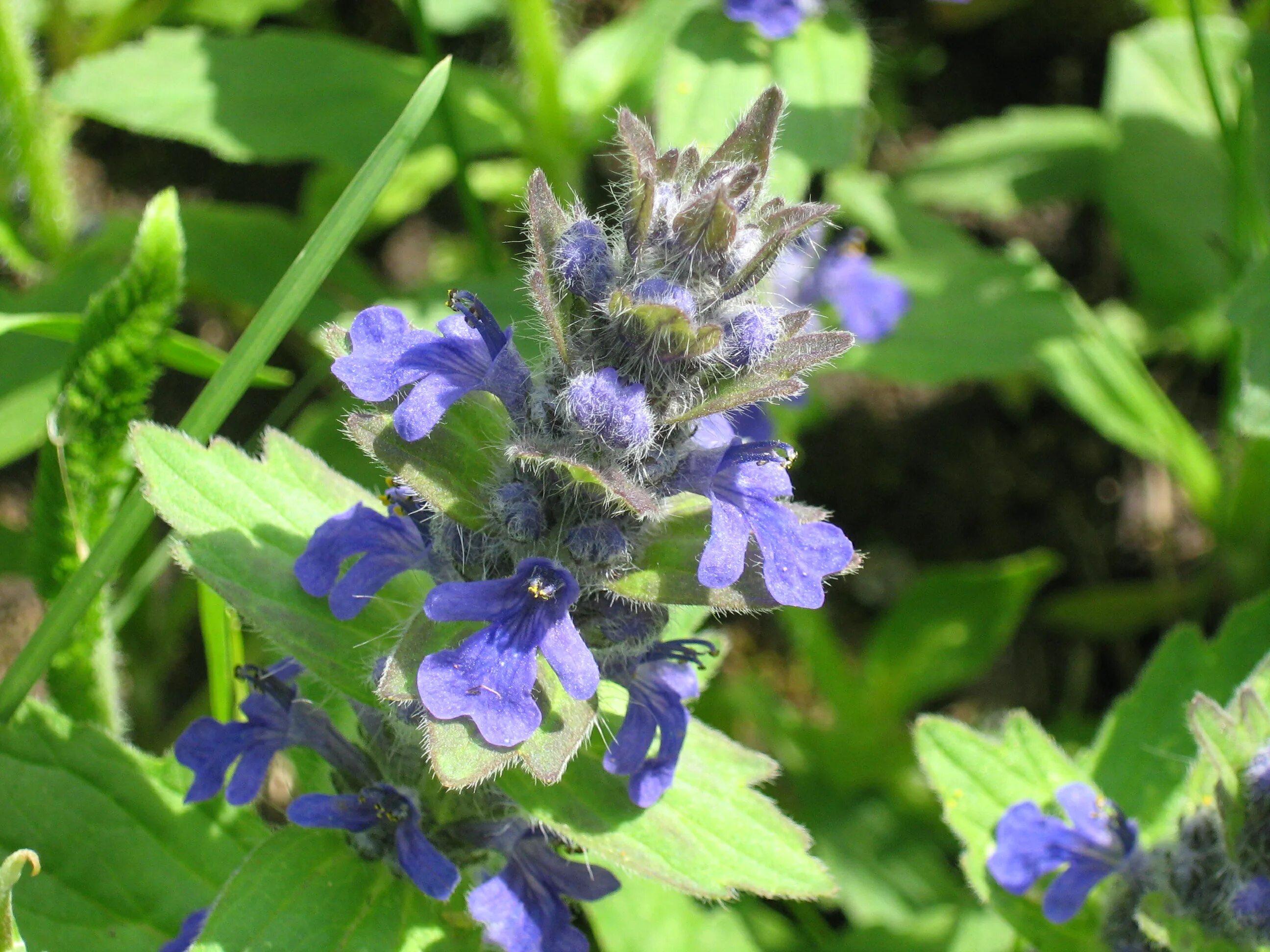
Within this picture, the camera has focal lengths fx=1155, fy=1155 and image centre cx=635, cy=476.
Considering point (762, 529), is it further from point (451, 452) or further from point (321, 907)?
point (321, 907)

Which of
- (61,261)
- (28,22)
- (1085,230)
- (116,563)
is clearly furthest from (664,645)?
(1085,230)

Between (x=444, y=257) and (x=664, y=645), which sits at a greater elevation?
(x=664, y=645)

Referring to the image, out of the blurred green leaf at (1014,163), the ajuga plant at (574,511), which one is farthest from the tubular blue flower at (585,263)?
the blurred green leaf at (1014,163)

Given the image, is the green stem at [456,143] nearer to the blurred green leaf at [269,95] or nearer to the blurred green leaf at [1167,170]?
the blurred green leaf at [269,95]

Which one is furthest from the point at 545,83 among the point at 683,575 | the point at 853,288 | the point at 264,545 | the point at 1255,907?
the point at 1255,907

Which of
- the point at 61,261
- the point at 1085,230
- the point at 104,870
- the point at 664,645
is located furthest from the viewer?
the point at 1085,230

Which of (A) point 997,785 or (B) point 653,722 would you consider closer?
(B) point 653,722

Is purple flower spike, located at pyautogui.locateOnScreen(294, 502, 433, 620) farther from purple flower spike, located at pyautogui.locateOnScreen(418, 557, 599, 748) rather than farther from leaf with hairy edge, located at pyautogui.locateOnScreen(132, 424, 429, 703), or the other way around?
purple flower spike, located at pyautogui.locateOnScreen(418, 557, 599, 748)

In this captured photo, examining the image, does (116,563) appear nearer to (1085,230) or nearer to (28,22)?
(28,22)
